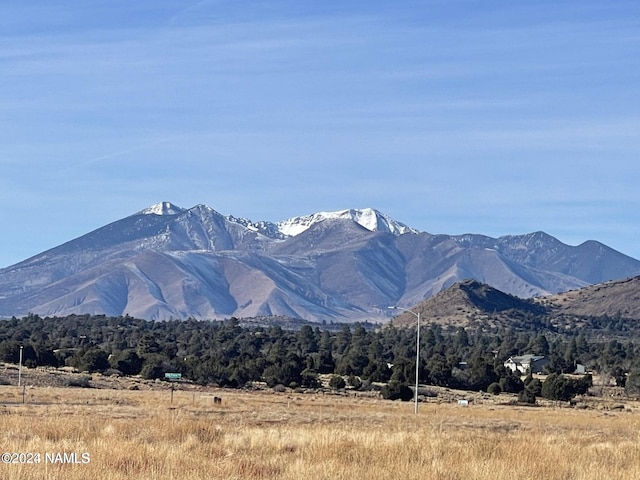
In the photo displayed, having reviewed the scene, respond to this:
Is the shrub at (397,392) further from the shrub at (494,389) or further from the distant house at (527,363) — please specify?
the distant house at (527,363)

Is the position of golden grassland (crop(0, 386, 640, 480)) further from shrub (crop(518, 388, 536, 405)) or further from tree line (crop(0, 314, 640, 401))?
tree line (crop(0, 314, 640, 401))

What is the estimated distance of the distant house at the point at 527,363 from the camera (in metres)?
125

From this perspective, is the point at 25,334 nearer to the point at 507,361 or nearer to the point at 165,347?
the point at 165,347

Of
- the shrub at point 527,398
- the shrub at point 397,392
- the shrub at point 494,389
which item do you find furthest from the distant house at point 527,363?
the shrub at point 397,392

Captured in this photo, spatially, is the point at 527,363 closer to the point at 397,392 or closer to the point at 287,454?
the point at 397,392

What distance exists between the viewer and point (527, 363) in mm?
125500

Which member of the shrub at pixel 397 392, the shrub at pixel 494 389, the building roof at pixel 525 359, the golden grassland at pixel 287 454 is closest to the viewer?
the golden grassland at pixel 287 454

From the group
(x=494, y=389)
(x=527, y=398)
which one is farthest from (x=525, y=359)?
(x=527, y=398)

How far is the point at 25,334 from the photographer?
12762 centimetres

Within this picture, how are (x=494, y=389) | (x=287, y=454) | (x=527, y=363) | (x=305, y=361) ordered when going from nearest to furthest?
(x=287, y=454) < (x=494, y=389) < (x=305, y=361) < (x=527, y=363)

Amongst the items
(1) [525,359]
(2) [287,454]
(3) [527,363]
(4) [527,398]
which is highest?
(1) [525,359]

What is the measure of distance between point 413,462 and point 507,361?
369ft

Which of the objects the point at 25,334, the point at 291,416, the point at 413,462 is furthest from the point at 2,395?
the point at 25,334

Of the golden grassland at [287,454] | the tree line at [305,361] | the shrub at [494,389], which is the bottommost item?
the golden grassland at [287,454]
